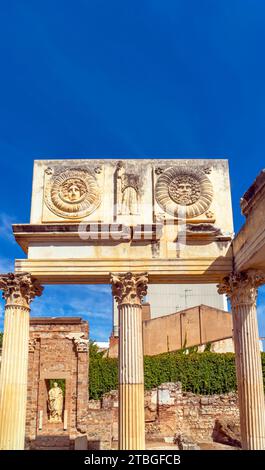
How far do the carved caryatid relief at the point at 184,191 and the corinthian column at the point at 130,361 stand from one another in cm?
227

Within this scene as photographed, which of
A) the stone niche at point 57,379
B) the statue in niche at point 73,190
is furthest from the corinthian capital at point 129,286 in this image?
the stone niche at point 57,379

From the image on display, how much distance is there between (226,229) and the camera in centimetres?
1319

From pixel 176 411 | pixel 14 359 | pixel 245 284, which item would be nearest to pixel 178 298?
pixel 176 411

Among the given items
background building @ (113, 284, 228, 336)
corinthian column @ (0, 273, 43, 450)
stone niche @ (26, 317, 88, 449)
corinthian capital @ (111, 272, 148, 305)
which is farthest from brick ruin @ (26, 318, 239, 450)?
background building @ (113, 284, 228, 336)

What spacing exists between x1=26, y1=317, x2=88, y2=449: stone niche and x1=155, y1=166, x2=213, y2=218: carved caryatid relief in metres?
11.8

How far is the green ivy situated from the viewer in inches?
1138

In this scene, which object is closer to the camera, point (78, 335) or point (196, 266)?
point (196, 266)

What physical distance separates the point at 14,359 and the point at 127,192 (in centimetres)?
528

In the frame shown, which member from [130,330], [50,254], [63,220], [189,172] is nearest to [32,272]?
[50,254]

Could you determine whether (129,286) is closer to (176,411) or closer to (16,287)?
(16,287)

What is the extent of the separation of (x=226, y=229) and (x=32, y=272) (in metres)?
5.32
